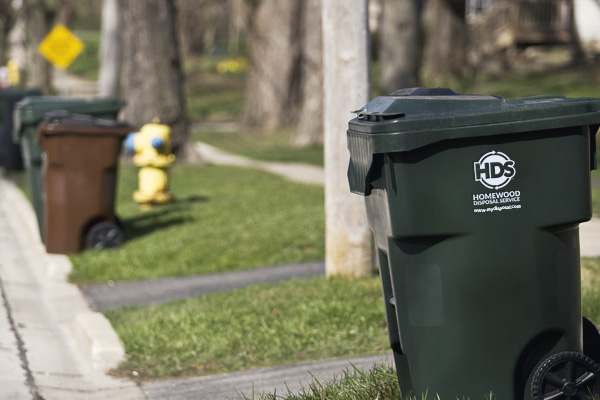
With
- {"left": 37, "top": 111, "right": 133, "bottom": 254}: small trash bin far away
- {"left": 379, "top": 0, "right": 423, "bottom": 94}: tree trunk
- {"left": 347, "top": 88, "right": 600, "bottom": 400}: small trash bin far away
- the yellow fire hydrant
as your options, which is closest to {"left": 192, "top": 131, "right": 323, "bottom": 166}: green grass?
{"left": 379, "top": 0, "right": 423, "bottom": 94}: tree trunk

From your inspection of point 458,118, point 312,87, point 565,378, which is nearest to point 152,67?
point 312,87

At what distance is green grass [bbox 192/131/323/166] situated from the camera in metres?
21.0

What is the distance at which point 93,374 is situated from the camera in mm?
6371

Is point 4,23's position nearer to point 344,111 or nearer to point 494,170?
point 344,111

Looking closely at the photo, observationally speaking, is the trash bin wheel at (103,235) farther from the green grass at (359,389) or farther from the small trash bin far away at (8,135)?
the small trash bin far away at (8,135)

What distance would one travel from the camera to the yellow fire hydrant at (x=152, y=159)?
12.4 m

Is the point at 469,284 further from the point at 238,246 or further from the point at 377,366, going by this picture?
the point at 238,246

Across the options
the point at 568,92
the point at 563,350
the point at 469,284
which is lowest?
the point at 568,92

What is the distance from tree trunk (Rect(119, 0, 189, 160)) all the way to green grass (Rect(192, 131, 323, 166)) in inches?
130

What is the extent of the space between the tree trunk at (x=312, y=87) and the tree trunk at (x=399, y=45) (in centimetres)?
191

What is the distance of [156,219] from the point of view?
1213 centimetres

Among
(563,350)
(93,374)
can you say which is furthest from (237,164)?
(563,350)

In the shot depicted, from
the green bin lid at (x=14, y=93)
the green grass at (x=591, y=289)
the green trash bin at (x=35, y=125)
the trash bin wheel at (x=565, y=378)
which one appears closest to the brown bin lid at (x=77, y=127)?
the green trash bin at (x=35, y=125)

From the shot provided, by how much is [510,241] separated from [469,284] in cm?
25
